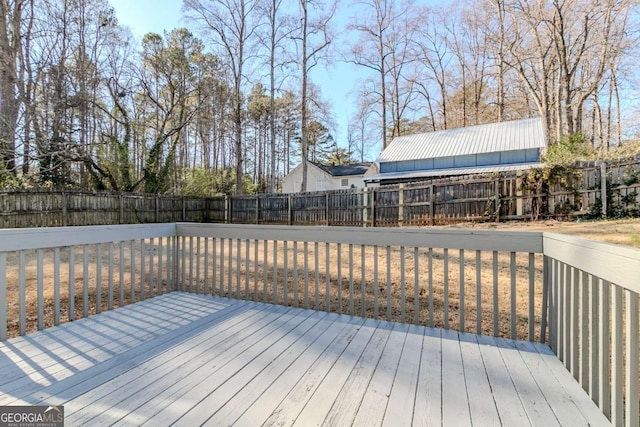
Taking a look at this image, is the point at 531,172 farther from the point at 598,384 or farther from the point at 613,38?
the point at 613,38

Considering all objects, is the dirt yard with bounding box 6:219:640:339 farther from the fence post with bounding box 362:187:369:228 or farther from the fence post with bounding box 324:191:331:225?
the fence post with bounding box 324:191:331:225

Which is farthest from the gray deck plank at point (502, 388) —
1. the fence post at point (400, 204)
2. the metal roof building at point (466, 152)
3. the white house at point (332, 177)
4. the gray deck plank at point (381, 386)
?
the white house at point (332, 177)

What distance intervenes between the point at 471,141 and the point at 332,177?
32.5ft

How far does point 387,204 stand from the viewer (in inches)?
371

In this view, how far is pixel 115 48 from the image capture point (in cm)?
1227

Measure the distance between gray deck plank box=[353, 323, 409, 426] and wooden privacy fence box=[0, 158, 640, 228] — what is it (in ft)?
22.2

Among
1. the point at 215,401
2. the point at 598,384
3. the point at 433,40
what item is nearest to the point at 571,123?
the point at 433,40

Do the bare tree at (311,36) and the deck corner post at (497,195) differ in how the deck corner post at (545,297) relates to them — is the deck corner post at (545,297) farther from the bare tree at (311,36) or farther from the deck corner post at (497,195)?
the bare tree at (311,36)

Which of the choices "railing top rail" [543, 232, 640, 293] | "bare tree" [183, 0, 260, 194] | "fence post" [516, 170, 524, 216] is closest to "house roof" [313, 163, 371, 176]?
"bare tree" [183, 0, 260, 194]

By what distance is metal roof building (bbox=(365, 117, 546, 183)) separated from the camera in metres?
13.0

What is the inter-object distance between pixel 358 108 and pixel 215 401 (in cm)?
1881

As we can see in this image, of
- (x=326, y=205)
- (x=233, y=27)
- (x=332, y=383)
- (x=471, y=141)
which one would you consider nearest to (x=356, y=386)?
(x=332, y=383)

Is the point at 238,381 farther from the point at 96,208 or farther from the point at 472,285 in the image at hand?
the point at 96,208

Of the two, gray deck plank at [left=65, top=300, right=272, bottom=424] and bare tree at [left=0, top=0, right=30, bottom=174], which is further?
bare tree at [left=0, top=0, right=30, bottom=174]
